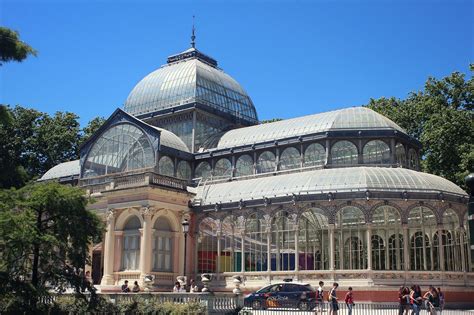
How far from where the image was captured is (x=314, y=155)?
138 ft

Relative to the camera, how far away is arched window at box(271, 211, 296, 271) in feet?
120

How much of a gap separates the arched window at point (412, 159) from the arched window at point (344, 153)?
4687mm

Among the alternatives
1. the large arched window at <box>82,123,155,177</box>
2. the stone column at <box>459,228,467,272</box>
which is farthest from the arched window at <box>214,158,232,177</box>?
the stone column at <box>459,228,467,272</box>

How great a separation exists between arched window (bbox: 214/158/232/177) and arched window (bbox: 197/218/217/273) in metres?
6.44

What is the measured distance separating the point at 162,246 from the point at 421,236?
16865 millimetres

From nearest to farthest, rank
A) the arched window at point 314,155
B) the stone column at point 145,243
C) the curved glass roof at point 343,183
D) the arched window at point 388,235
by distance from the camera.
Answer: the arched window at point 388,235
the curved glass roof at point 343,183
the stone column at point 145,243
the arched window at point 314,155

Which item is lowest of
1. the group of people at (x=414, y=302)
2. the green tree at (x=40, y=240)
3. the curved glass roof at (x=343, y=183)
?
the group of people at (x=414, y=302)

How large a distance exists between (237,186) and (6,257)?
20509 millimetres

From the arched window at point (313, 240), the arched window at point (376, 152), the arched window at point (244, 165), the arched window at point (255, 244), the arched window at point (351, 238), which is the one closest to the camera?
the arched window at point (351, 238)

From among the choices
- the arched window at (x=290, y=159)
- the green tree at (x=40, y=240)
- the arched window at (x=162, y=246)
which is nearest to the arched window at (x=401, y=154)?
the arched window at (x=290, y=159)

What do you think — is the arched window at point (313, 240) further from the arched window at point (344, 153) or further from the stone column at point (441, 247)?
the stone column at point (441, 247)

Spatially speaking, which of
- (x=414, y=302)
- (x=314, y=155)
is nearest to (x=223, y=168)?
(x=314, y=155)

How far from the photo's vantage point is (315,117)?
44.6 meters

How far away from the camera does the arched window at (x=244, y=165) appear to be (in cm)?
4503
